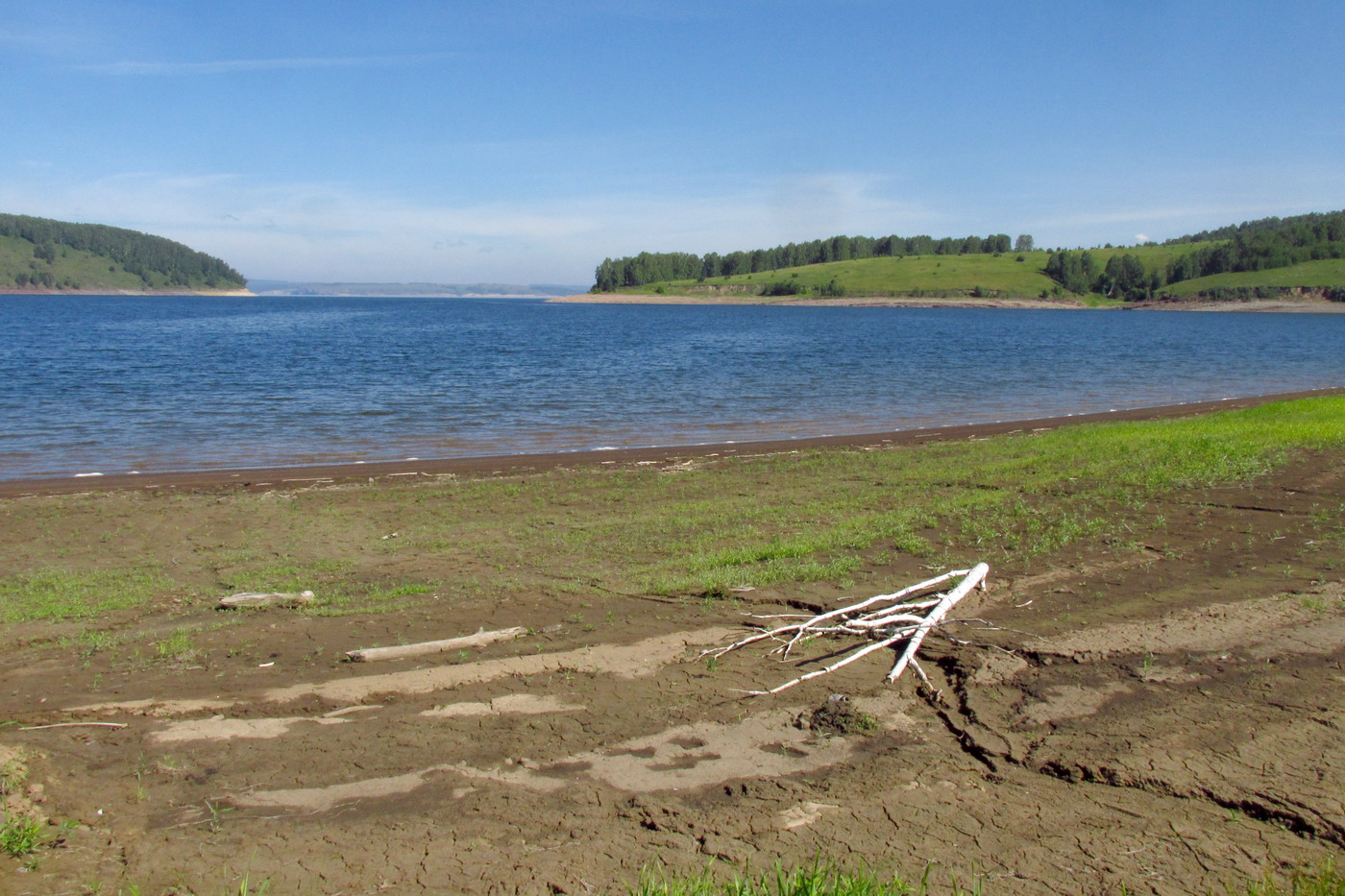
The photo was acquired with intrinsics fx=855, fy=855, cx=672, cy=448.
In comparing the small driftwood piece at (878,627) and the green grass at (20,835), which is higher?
the green grass at (20,835)

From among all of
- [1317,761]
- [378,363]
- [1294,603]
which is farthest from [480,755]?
[378,363]

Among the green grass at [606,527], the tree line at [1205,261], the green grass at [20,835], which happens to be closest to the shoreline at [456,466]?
the green grass at [606,527]

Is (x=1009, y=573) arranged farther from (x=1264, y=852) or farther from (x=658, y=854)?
(x=658, y=854)

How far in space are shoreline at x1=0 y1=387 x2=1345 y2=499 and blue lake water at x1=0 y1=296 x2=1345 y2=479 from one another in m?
1.26

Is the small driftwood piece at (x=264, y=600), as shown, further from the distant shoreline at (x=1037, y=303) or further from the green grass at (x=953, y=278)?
the green grass at (x=953, y=278)

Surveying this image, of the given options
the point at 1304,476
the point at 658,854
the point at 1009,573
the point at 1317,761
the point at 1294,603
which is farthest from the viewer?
the point at 1304,476

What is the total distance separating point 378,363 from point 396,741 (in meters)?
42.4

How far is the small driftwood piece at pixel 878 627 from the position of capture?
655cm

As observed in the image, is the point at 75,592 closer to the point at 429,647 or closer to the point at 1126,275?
the point at 429,647

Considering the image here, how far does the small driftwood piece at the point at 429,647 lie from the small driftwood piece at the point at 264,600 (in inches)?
83.8

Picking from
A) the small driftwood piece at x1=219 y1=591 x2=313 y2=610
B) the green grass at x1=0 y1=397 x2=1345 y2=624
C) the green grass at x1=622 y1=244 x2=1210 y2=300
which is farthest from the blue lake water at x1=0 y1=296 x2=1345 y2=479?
the green grass at x1=622 y1=244 x2=1210 y2=300

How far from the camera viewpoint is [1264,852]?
419 cm

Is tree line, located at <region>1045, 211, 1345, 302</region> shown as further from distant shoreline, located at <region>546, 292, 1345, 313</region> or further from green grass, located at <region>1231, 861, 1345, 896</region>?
green grass, located at <region>1231, 861, 1345, 896</region>

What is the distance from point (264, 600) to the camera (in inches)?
344
